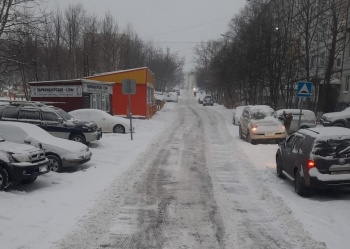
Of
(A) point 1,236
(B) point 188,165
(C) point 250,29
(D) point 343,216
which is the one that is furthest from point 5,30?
(C) point 250,29

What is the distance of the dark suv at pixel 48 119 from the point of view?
16281mm

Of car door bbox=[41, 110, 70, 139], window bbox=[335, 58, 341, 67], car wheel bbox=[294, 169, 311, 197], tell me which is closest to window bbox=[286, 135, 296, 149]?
car wheel bbox=[294, 169, 311, 197]

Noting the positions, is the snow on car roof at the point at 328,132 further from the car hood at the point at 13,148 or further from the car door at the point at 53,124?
the car door at the point at 53,124

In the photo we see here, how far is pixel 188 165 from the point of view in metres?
13.5

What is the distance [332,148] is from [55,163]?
7835 millimetres

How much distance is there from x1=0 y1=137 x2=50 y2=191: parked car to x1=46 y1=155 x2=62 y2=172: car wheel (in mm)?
1646

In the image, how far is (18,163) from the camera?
30.7 feet

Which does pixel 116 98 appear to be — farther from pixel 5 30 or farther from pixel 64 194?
pixel 64 194

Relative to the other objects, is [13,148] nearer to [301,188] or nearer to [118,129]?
[301,188]

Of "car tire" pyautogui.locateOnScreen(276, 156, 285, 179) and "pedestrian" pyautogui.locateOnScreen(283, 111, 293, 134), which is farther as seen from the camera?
"pedestrian" pyautogui.locateOnScreen(283, 111, 293, 134)

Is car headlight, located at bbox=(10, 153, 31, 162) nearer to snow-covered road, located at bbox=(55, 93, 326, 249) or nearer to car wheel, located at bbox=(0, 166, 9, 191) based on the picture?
car wheel, located at bbox=(0, 166, 9, 191)

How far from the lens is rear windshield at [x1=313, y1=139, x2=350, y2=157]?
352 inches

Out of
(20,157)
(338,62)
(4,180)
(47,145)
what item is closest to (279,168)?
(47,145)

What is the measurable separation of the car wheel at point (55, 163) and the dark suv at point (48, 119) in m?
4.65
